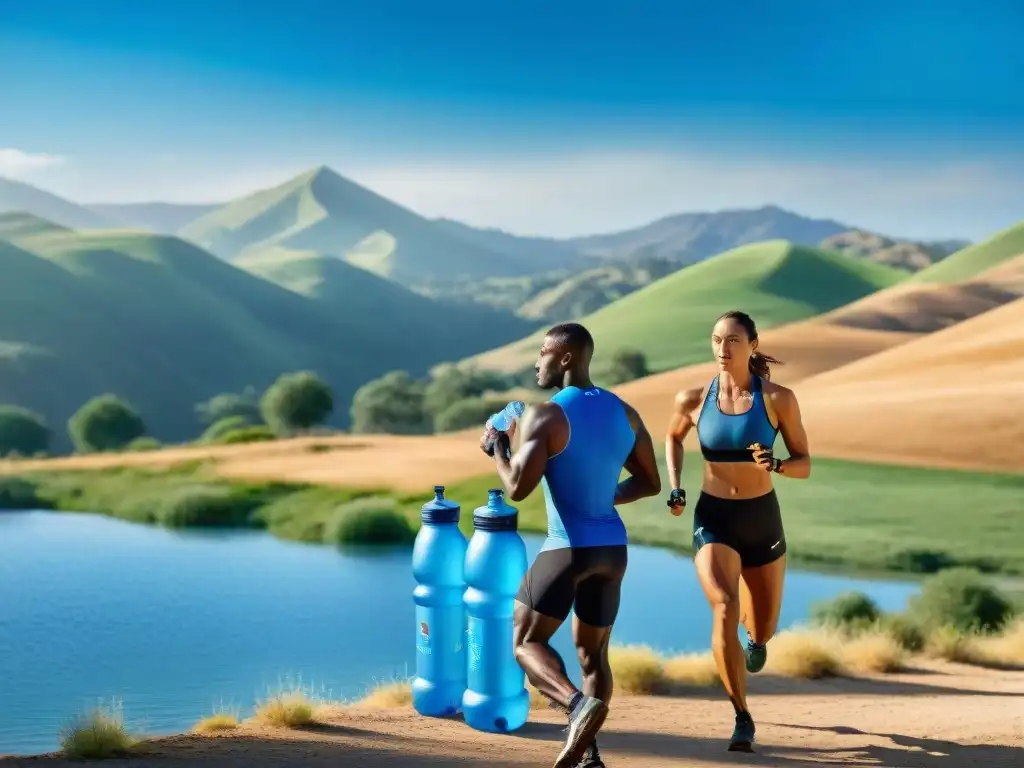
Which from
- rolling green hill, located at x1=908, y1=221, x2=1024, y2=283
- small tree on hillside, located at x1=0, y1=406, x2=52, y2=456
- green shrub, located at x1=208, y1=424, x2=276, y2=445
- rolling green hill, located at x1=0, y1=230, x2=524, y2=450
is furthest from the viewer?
rolling green hill, located at x1=908, y1=221, x2=1024, y2=283

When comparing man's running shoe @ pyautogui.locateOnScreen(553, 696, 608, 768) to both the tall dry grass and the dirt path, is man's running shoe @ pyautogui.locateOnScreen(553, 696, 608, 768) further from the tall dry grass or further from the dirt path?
the tall dry grass

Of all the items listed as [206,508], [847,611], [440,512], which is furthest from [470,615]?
[206,508]

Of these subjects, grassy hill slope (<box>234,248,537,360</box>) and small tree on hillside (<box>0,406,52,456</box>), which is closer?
small tree on hillside (<box>0,406,52,456</box>)

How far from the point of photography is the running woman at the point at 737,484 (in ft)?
23.0

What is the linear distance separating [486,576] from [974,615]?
782cm

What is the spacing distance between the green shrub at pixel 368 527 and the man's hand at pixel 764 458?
A: 20788 millimetres

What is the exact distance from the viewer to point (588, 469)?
5.98 meters

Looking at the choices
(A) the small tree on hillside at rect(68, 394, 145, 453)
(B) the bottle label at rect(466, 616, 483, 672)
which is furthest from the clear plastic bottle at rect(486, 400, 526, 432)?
(A) the small tree on hillside at rect(68, 394, 145, 453)

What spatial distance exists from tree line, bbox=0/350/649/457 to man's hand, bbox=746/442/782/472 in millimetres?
41337

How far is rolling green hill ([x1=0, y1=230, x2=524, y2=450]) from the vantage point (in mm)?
95438

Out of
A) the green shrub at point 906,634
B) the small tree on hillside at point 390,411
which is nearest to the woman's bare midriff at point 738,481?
the green shrub at point 906,634

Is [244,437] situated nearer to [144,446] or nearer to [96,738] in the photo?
[144,446]

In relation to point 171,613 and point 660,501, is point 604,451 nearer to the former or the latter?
point 171,613

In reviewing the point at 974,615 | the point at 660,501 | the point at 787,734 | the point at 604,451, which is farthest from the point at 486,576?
the point at 660,501
